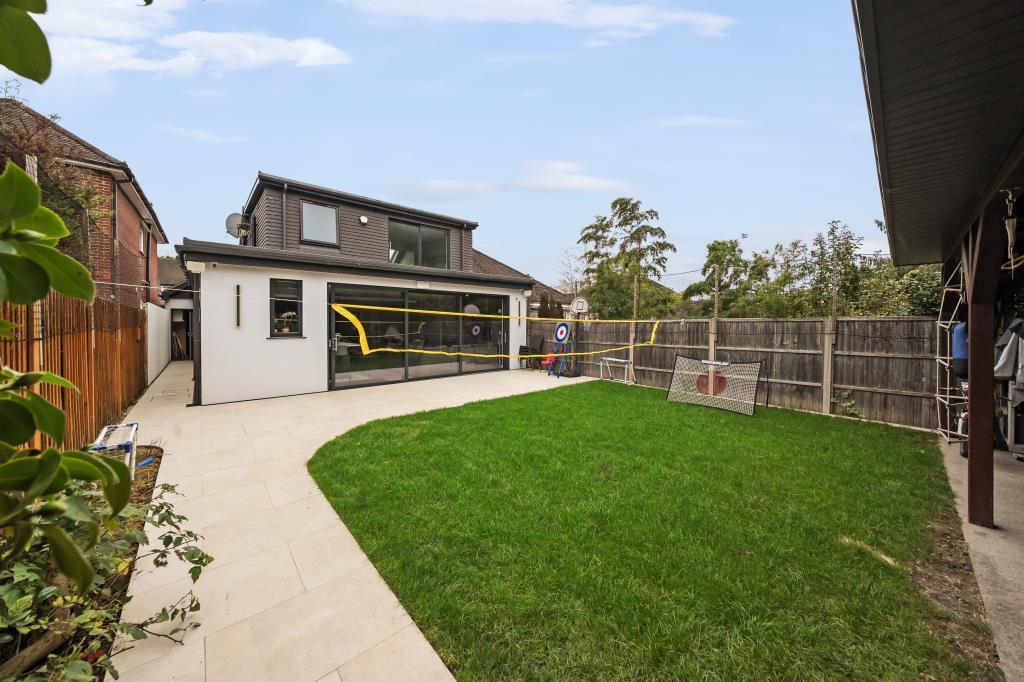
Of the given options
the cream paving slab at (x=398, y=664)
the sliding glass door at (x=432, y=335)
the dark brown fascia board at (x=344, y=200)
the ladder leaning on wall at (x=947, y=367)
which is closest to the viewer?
the cream paving slab at (x=398, y=664)

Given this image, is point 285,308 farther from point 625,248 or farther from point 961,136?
point 625,248

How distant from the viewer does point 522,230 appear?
883 inches

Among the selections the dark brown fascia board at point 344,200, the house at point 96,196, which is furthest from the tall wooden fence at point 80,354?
the dark brown fascia board at point 344,200

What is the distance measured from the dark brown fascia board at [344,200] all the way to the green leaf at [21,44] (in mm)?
11209

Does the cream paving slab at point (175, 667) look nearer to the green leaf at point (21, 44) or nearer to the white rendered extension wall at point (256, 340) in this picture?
the green leaf at point (21, 44)

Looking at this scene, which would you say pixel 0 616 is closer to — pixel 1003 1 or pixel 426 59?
pixel 1003 1

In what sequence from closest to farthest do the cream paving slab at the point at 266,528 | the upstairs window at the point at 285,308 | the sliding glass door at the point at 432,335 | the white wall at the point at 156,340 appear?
the cream paving slab at the point at 266,528 → the upstairs window at the point at 285,308 → the white wall at the point at 156,340 → the sliding glass door at the point at 432,335

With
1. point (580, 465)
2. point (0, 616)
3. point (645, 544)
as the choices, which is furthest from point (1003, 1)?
point (0, 616)

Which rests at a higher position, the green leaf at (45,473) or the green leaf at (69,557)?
the green leaf at (45,473)

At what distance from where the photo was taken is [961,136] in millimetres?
2387

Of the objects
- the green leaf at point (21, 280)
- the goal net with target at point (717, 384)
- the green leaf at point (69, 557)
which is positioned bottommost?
the goal net with target at point (717, 384)

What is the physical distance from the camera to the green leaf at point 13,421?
0.40 m

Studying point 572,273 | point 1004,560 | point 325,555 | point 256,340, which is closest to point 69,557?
point 325,555

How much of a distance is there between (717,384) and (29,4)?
25.8 feet
